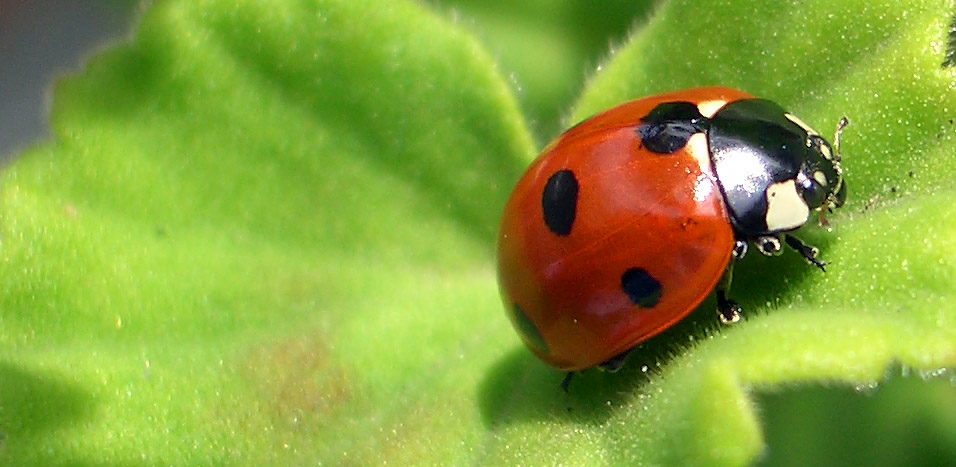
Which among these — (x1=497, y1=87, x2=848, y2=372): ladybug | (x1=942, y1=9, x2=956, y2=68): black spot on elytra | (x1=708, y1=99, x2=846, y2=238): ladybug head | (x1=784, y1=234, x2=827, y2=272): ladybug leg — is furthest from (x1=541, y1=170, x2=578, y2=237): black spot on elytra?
(x1=942, y1=9, x2=956, y2=68): black spot on elytra

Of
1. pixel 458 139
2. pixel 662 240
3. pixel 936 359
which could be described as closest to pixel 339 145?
pixel 458 139

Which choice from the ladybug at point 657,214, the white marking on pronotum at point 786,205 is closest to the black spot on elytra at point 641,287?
the ladybug at point 657,214

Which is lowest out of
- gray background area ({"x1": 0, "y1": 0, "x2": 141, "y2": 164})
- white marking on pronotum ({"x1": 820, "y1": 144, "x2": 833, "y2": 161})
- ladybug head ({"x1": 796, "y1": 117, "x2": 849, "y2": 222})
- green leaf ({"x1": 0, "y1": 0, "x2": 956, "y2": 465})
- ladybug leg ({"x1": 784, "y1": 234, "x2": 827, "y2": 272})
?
gray background area ({"x1": 0, "y1": 0, "x2": 141, "y2": 164})

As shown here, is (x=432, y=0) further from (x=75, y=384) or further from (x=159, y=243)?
(x=75, y=384)

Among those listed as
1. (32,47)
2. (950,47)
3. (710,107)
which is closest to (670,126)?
(710,107)

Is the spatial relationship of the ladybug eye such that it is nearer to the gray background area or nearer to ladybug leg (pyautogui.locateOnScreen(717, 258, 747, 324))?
ladybug leg (pyautogui.locateOnScreen(717, 258, 747, 324))

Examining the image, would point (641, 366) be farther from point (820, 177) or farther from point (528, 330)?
point (820, 177)
